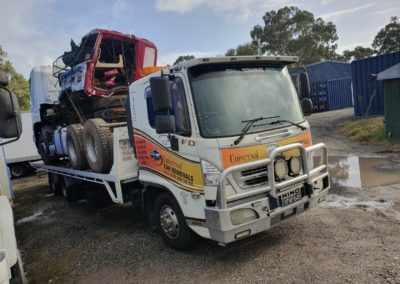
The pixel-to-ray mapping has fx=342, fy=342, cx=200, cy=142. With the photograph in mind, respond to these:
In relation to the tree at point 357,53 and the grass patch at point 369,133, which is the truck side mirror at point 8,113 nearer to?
the grass patch at point 369,133

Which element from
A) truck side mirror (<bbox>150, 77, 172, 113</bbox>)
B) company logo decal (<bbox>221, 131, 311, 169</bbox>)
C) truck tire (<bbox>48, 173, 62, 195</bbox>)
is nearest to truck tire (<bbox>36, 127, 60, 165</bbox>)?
truck tire (<bbox>48, 173, 62, 195</bbox>)

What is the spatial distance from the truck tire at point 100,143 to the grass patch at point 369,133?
8588 mm

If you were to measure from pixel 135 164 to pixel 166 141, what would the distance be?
1.23 metres

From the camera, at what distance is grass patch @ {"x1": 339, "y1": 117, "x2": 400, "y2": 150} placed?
11.0 metres

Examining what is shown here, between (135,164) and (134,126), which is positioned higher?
(134,126)

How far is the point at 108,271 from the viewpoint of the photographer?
4.31 meters

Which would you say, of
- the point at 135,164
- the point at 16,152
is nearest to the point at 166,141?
the point at 135,164

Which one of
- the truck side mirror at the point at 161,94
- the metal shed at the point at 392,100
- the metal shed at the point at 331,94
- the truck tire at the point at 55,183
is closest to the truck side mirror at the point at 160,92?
the truck side mirror at the point at 161,94

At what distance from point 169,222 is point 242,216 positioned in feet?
3.87

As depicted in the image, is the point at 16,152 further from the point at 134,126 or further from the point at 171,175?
the point at 171,175

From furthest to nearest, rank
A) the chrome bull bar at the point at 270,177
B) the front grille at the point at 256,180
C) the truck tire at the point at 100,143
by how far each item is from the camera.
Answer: the truck tire at the point at 100,143 < the front grille at the point at 256,180 < the chrome bull bar at the point at 270,177

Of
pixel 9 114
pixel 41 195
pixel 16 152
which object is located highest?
pixel 9 114

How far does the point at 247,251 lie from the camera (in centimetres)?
432

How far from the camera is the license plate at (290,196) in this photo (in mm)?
3962
